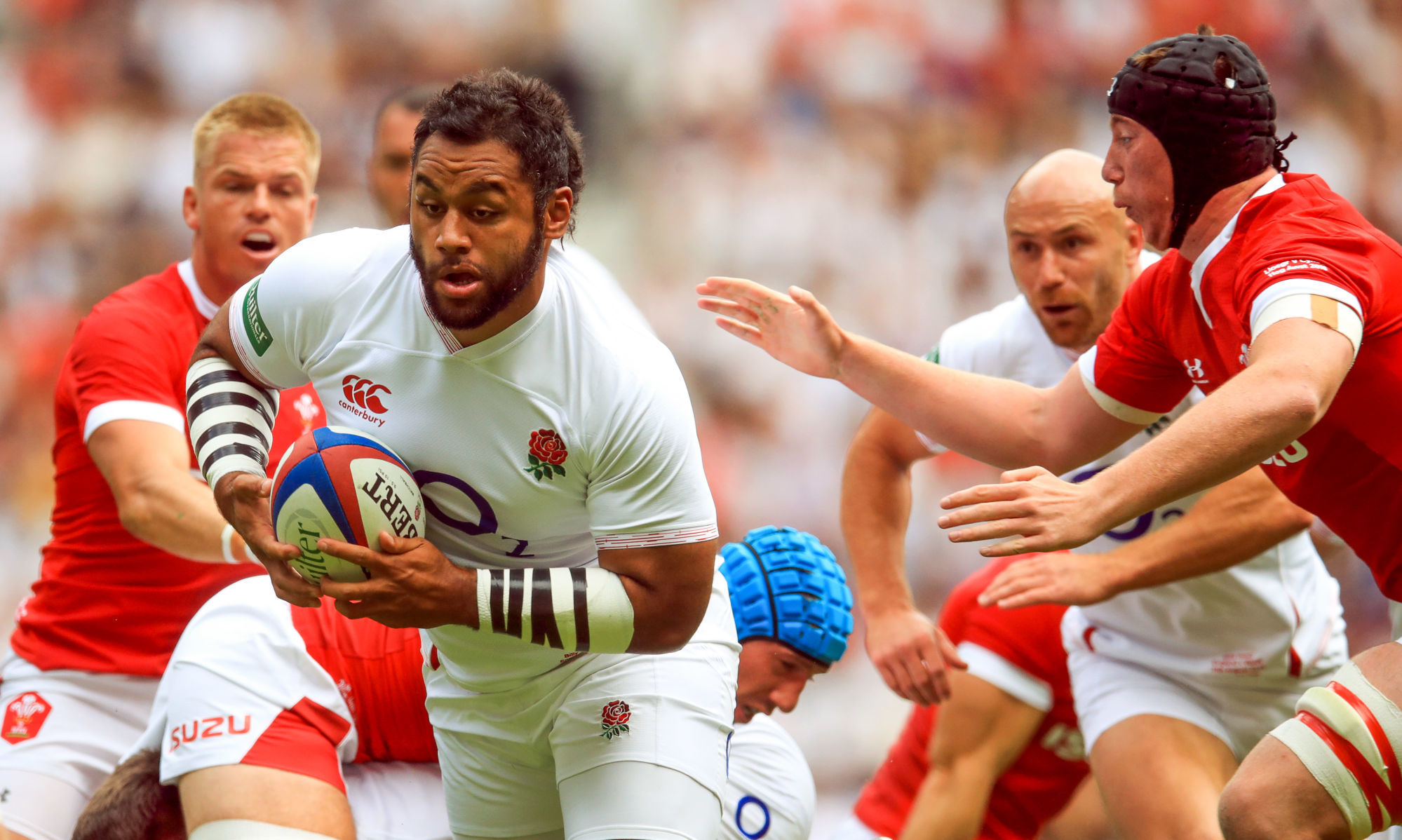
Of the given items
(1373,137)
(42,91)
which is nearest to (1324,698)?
(1373,137)

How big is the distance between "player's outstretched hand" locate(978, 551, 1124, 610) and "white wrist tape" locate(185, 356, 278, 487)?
1867 millimetres

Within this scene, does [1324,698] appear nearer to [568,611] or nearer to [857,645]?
[568,611]

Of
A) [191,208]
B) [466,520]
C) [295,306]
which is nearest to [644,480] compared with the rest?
[466,520]

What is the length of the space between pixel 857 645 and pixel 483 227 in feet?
18.8

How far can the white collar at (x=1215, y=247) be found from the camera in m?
3.20

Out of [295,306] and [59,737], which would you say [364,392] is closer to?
[295,306]

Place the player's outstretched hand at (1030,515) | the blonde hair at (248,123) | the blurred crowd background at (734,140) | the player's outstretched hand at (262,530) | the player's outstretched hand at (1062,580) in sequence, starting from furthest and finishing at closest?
the blurred crowd background at (734,140) → the blonde hair at (248,123) → the player's outstretched hand at (1062,580) → the player's outstretched hand at (262,530) → the player's outstretched hand at (1030,515)

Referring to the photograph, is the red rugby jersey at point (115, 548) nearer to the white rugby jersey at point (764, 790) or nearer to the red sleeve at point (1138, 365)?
the white rugby jersey at point (764, 790)

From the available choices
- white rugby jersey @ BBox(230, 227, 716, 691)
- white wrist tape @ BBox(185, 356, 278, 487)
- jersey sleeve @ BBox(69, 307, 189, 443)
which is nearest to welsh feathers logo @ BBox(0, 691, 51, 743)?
jersey sleeve @ BBox(69, 307, 189, 443)

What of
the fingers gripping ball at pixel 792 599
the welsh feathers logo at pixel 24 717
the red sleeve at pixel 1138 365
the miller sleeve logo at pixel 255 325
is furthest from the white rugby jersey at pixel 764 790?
the welsh feathers logo at pixel 24 717

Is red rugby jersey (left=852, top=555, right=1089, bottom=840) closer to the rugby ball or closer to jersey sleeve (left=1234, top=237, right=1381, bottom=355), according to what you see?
jersey sleeve (left=1234, top=237, right=1381, bottom=355)

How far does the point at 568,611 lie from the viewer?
2.90 metres

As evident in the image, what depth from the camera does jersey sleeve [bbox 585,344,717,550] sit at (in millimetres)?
2949

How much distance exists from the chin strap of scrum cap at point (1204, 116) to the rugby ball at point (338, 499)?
1.98 m
